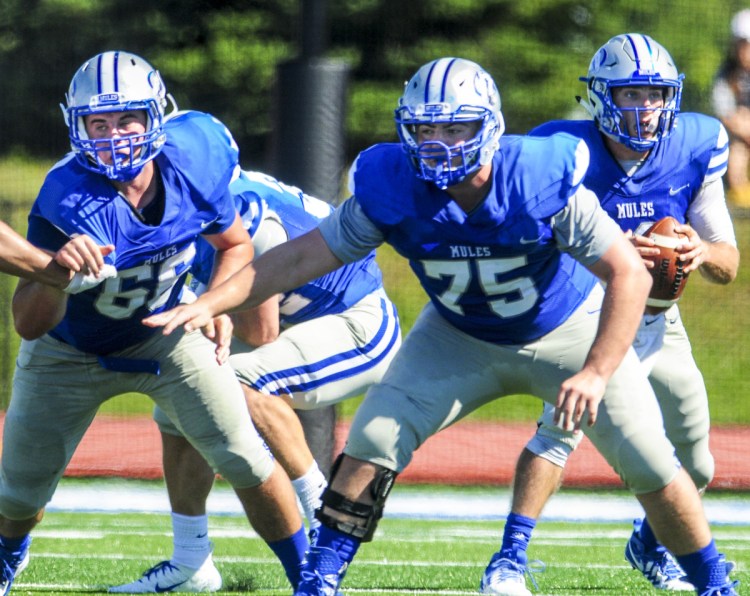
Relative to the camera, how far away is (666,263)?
157 inches

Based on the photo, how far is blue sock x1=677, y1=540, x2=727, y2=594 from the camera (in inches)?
137

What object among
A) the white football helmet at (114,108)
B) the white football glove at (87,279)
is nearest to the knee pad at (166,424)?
the white football glove at (87,279)

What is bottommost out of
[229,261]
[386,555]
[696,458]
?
[386,555]

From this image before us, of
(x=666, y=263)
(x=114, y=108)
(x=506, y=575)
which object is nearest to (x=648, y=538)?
(x=506, y=575)

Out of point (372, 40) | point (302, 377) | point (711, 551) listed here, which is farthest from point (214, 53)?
point (711, 551)

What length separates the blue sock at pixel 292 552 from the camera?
388cm

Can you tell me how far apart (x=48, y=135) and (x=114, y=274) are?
260 inches

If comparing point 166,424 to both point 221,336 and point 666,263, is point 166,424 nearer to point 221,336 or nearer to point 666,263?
point 221,336

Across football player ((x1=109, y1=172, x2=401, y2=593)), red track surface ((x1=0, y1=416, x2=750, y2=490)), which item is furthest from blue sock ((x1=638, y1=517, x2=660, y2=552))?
red track surface ((x1=0, y1=416, x2=750, y2=490))

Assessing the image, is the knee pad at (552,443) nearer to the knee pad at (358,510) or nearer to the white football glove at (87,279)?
the knee pad at (358,510)

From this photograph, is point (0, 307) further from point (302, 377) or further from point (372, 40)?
point (302, 377)

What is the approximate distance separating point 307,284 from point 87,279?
4.14ft

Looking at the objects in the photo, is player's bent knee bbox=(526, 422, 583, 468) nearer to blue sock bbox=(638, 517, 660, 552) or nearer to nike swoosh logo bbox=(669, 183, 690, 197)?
blue sock bbox=(638, 517, 660, 552)

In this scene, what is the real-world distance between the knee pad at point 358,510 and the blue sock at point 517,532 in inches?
33.4
